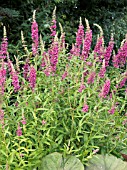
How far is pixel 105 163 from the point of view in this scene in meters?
3.20

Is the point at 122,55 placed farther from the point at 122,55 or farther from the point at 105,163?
the point at 105,163

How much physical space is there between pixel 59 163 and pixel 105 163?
1.52 feet

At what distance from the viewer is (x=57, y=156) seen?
3.06 meters

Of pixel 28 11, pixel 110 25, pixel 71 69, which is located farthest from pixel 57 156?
pixel 110 25

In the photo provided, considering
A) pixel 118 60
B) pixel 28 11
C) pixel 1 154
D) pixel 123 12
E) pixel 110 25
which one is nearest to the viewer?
pixel 1 154

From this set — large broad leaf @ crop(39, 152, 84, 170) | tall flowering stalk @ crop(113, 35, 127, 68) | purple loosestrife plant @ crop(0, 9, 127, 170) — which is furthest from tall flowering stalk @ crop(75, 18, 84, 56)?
large broad leaf @ crop(39, 152, 84, 170)

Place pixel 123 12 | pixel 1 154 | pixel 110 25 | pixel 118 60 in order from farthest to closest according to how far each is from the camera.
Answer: pixel 123 12 → pixel 110 25 → pixel 118 60 → pixel 1 154

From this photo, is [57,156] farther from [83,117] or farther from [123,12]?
[123,12]

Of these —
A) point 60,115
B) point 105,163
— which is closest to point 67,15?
point 60,115

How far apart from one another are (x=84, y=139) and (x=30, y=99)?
64cm

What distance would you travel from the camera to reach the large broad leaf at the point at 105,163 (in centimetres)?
318

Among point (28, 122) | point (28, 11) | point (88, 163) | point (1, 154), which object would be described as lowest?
point (88, 163)

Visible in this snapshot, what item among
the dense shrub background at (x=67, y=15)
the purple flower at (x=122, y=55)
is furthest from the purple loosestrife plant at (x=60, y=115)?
the dense shrub background at (x=67, y=15)

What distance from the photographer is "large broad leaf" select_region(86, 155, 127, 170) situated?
3178 mm
